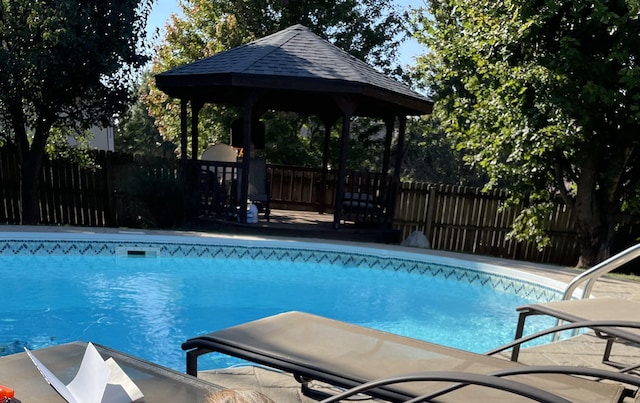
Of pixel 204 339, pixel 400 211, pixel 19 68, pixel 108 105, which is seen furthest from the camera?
pixel 400 211

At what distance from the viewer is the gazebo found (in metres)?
8.65

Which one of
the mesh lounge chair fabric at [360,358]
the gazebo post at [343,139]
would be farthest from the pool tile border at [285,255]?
the mesh lounge chair fabric at [360,358]

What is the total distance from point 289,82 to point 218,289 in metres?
3.82

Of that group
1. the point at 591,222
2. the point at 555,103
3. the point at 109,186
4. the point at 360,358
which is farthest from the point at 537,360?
the point at 109,186

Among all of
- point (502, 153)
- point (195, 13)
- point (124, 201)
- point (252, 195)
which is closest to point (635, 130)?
point (502, 153)

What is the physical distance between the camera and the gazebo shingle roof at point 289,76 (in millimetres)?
8625

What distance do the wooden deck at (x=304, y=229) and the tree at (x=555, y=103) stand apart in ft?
8.28

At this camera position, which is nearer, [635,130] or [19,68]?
[19,68]

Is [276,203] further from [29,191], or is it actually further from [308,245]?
[29,191]

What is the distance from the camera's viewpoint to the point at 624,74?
25.0ft

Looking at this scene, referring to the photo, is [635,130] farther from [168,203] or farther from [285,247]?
[168,203]

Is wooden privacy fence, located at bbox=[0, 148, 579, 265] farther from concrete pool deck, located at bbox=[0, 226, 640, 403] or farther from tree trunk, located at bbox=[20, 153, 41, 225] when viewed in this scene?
concrete pool deck, located at bbox=[0, 226, 640, 403]

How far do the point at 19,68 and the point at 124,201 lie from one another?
325cm

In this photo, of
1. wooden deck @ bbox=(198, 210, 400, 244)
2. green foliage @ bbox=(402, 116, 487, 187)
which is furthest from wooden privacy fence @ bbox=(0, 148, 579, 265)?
green foliage @ bbox=(402, 116, 487, 187)
